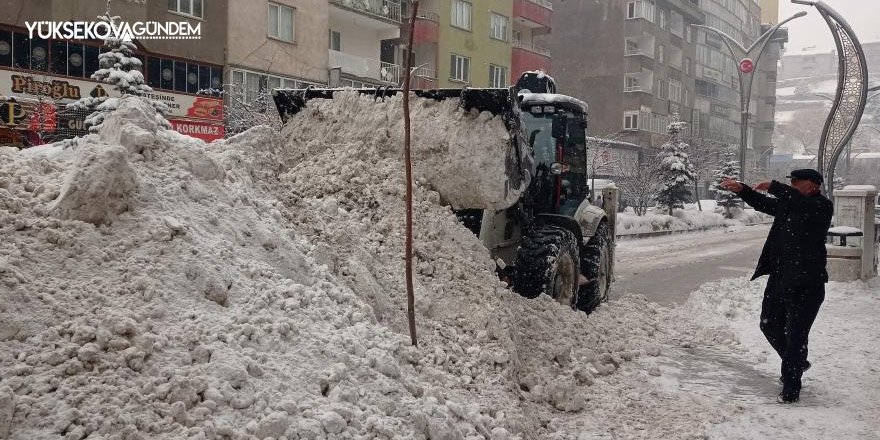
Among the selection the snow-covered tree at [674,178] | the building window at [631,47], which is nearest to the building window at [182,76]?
the snow-covered tree at [674,178]

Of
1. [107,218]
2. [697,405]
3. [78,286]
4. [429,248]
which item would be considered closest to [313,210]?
[429,248]

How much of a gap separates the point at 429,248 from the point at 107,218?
2.36m

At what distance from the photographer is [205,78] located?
69.5 ft

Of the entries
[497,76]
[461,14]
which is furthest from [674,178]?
[461,14]

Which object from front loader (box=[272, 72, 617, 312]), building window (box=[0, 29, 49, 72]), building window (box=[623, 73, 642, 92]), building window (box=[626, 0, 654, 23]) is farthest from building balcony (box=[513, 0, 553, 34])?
front loader (box=[272, 72, 617, 312])

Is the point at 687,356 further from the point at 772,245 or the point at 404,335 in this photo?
the point at 404,335

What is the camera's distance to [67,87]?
1797 centimetres

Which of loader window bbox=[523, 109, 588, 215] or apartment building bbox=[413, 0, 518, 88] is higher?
apartment building bbox=[413, 0, 518, 88]

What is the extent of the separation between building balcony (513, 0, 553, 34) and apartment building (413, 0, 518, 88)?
0.85 metres

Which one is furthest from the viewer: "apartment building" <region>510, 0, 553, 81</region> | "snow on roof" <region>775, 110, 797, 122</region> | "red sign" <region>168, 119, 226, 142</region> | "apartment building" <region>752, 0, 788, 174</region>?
"snow on roof" <region>775, 110, 797, 122</region>

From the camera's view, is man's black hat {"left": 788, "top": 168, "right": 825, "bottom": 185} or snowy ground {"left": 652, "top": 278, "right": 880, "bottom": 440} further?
man's black hat {"left": 788, "top": 168, "right": 825, "bottom": 185}

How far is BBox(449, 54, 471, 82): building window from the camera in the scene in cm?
3109

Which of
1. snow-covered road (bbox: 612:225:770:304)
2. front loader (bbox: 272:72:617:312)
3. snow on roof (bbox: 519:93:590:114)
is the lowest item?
snow-covered road (bbox: 612:225:770:304)

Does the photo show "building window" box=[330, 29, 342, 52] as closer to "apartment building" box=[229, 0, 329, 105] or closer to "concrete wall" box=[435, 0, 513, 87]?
"apartment building" box=[229, 0, 329, 105]
